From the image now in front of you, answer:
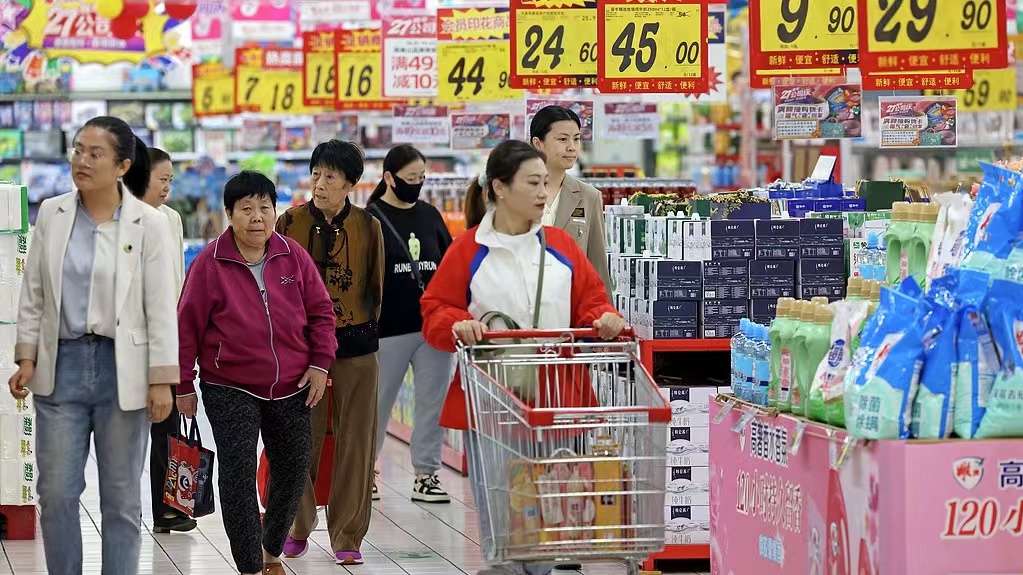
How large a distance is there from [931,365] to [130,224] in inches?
98.3

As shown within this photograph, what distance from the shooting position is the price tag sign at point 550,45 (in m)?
9.81

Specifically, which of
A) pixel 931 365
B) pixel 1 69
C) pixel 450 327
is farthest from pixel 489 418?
pixel 1 69

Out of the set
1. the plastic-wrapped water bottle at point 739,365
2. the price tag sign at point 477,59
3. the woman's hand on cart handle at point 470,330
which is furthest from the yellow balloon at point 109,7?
the woman's hand on cart handle at point 470,330

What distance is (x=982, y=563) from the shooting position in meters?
4.04

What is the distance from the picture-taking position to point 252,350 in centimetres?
563

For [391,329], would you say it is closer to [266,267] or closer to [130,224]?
[266,267]

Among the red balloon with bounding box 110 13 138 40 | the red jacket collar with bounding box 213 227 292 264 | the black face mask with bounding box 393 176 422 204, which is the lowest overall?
the red jacket collar with bounding box 213 227 292 264

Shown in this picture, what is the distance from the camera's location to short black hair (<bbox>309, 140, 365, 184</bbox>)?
6605mm

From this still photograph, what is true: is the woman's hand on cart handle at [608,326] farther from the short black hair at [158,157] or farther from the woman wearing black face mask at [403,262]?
the short black hair at [158,157]

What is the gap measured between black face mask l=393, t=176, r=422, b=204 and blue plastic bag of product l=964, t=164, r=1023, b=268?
4.14 meters

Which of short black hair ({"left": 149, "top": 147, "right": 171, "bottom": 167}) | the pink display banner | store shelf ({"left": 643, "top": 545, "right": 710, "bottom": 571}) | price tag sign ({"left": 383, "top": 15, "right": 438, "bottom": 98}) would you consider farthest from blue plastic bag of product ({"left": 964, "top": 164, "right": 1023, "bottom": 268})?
price tag sign ({"left": 383, "top": 15, "right": 438, "bottom": 98})

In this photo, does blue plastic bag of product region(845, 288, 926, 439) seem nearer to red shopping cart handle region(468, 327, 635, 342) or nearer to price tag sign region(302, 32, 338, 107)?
red shopping cart handle region(468, 327, 635, 342)

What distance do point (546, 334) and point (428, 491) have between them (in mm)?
4001

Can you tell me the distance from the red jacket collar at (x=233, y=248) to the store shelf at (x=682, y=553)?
6.26 ft
